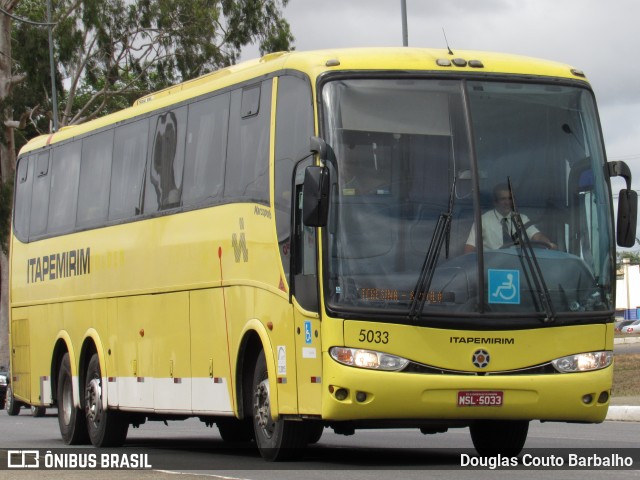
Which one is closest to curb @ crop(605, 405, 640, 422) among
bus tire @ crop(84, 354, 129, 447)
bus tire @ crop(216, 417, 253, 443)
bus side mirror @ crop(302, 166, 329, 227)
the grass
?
the grass

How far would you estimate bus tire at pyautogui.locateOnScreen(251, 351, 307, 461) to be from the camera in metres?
12.9

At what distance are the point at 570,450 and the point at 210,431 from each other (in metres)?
7.99

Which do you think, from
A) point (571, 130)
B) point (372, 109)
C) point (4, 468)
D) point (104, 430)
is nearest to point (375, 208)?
point (372, 109)

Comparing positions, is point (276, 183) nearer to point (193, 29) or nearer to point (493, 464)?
point (493, 464)

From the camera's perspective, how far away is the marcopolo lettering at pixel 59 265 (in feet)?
60.3

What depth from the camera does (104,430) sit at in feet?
57.6

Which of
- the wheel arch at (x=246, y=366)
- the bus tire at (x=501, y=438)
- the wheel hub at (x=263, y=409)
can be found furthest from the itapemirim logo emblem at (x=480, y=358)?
the wheel arch at (x=246, y=366)

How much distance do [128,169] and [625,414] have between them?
30.1 ft

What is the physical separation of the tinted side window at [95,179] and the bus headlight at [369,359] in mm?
6679

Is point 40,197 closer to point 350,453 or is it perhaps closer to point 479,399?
point 350,453

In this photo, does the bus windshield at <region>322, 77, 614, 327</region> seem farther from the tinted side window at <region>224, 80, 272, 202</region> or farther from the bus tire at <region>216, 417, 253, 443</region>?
the bus tire at <region>216, 417, 253, 443</region>

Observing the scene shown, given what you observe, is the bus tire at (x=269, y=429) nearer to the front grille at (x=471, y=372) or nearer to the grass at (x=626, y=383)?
the front grille at (x=471, y=372)

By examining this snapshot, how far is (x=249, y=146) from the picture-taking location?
13938mm

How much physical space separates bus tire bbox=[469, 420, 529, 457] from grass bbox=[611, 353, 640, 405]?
1096cm
